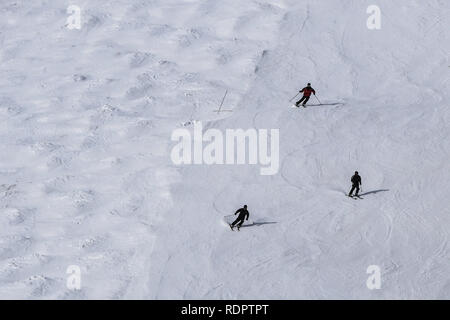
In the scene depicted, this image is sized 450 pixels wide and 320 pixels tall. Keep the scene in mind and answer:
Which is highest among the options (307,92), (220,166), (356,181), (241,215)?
(307,92)

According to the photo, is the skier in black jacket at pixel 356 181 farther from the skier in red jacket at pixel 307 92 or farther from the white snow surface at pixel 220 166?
the skier in red jacket at pixel 307 92

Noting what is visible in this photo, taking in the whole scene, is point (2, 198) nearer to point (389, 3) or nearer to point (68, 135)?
point (68, 135)

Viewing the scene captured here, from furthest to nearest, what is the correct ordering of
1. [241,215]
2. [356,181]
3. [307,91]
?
1. [307,91]
2. [356,181]
3. [241,215]

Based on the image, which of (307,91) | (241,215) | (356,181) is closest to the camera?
(241,215)

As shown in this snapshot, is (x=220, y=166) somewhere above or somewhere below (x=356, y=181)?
above

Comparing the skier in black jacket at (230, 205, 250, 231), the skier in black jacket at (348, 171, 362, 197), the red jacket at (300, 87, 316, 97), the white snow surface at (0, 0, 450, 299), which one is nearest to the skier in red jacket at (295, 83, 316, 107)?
the red jacket at (300, 87, 316, 97)

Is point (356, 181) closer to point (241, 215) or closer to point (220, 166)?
point (241, 215)

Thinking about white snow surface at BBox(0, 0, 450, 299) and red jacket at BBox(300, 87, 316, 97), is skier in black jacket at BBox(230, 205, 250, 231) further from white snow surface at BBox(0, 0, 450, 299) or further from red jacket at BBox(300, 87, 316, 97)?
red jacket at BBox(300, 87, 316, 97)

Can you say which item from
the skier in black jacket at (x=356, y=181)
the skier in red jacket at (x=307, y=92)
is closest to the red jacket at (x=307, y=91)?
the skier in red jacket at (x=307, y=92)

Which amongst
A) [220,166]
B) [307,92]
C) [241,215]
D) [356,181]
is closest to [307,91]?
[307,92]
